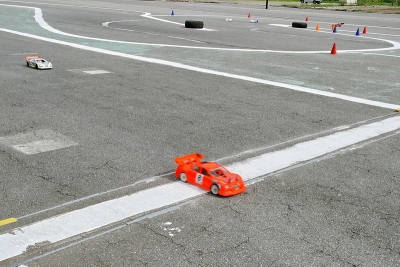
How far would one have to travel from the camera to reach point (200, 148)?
864 cm

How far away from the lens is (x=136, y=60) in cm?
1703

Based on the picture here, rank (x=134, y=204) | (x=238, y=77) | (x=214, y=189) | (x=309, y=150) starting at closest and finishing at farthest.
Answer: (x=134, y=204) < (x=214, y=189) < (x=309, y=150) < (x=238, y=77)

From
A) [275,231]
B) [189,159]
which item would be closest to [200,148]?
[189,159]

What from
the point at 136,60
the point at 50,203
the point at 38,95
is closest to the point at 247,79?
the point at 136,60

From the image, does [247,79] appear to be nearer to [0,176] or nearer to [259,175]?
[259,175]

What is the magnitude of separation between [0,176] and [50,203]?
126 centimetres

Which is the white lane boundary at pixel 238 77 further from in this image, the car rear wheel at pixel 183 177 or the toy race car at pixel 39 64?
the car rear wheel at pixel 183 177

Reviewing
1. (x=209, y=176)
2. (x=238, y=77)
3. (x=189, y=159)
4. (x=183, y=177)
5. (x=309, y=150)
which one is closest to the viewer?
(x=209, y=176)

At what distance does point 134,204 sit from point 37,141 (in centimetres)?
312

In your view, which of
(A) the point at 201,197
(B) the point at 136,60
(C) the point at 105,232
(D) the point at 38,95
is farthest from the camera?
(B) the point at 136,60

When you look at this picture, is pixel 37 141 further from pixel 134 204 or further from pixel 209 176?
pixel 209 176

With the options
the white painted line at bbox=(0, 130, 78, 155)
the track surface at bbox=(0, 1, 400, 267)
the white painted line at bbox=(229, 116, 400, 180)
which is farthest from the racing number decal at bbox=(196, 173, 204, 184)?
the white painted line at bbox=(0, 130, 78, 155)

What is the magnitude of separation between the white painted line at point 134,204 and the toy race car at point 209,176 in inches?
5.6

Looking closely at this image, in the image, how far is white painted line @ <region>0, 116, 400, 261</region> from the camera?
5.48 m
